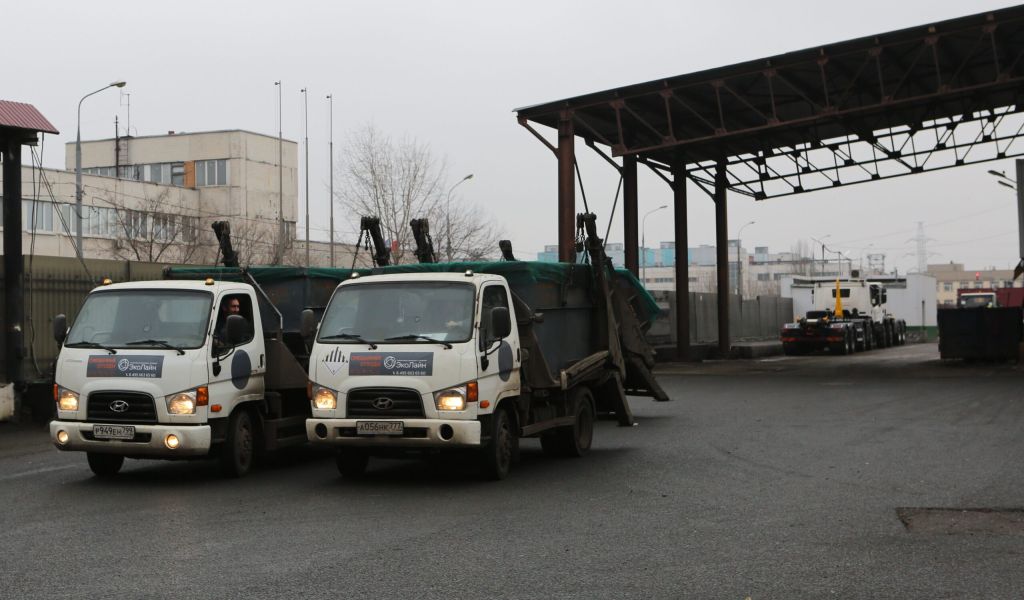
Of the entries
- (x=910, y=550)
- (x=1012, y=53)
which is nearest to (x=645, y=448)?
(x=910, y=550)

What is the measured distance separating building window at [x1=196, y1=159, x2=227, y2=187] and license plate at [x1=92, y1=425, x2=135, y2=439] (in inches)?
2496

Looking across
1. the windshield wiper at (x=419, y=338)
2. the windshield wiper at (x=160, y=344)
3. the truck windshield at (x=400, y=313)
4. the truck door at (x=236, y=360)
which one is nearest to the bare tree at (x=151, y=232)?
the truck door at (x=236, y=360)

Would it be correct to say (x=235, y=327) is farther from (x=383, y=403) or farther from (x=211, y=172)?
(x=211, y=172)

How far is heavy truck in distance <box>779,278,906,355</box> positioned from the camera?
48.4m

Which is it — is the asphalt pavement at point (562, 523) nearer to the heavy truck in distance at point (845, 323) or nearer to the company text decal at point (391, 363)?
the company text decal at point (391, 363)

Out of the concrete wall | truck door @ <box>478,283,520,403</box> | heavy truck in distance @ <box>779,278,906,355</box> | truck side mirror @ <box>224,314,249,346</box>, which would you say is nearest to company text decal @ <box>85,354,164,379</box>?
truck side mirror @ <box>224,314,249,346</box>

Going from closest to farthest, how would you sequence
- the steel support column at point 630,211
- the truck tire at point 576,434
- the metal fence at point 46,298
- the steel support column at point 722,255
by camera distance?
the truck tire at point 576,434 → the metal fence at point 46,298 → the steel support column at point 630,211 → the steel support column at point 722,255

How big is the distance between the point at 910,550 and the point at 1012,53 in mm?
26703

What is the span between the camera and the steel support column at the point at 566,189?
108ft

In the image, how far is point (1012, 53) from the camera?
3161 cm

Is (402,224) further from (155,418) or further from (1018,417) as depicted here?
(155,418)

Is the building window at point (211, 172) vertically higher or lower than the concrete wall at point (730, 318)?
→ higher

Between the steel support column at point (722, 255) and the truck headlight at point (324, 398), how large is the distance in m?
32.1

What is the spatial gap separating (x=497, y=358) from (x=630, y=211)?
86.7ft
